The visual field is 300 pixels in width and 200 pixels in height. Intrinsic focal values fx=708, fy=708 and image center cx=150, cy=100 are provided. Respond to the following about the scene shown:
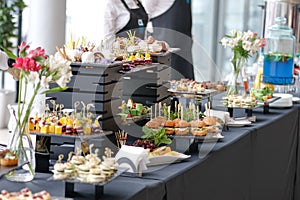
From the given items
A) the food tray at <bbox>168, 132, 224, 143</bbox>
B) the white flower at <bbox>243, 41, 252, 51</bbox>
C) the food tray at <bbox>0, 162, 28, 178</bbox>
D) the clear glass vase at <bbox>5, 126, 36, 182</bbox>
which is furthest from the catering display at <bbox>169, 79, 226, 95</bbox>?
the food tray at <bbox>0, 162, 28, 178</bbox>

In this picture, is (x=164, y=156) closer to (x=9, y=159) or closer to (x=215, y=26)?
(x=9, y=159)

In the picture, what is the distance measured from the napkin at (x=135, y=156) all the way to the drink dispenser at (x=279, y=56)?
7.87 ft

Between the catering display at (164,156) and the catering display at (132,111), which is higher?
the catering display at (132,111)

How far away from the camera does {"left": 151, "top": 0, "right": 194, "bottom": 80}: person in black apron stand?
6074 millimetres

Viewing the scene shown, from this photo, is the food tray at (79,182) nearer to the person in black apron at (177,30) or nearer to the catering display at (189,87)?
the catering display at (189,87)

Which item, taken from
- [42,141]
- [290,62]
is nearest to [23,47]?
[42,141]

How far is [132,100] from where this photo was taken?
10.0 feet

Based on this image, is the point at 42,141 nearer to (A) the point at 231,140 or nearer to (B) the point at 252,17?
(A) the point at 231,140

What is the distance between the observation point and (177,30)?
6133mm

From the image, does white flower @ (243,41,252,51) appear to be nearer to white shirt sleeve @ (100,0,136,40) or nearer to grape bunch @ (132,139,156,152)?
white shirt sleeve @ (100,0,136,40)

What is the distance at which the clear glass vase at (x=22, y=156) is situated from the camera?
2.21 m

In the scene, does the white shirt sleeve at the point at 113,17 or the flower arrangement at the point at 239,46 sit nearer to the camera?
the flower arrangement at the point at 239,46

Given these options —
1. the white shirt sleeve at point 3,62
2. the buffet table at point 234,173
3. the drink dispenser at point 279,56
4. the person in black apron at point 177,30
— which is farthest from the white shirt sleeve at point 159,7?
the white shirt sleeve at point 3,62

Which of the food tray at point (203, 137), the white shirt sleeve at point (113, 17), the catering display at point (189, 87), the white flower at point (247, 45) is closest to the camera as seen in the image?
the food tray at point (203, 137)
